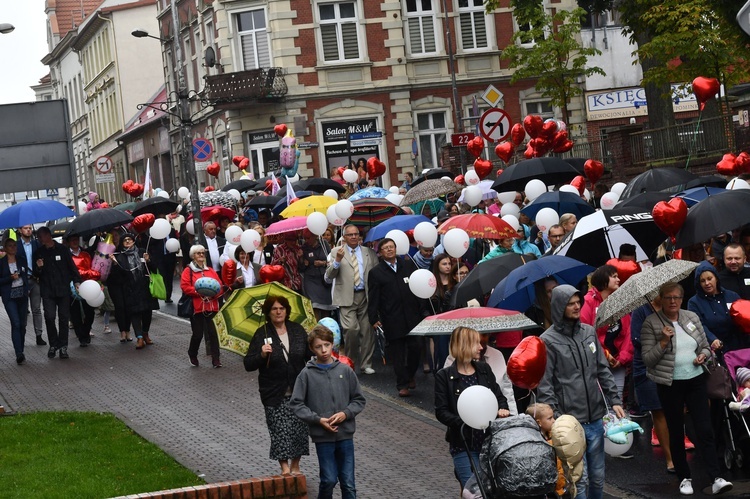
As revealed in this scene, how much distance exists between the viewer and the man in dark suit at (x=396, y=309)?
16375 mm

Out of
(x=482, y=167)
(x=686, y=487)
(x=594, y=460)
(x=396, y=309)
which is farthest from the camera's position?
(x=482, y=167)

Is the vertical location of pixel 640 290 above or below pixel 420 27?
below

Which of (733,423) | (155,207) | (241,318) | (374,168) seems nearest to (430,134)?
(374,168)

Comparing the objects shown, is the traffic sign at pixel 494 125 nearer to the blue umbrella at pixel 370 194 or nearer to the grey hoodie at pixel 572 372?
the blue umbrella at pixel 370 194

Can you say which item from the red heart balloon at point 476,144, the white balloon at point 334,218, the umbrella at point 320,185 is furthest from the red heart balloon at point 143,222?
the white balloon at point 334,218

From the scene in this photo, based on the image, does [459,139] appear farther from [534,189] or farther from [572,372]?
[572,372]

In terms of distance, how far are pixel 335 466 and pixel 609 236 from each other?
203 inches

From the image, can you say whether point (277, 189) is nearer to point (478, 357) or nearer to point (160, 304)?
point (160, 304)

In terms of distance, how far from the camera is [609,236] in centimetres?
1472

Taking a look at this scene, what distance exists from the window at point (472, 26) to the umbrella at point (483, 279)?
34.6 meters

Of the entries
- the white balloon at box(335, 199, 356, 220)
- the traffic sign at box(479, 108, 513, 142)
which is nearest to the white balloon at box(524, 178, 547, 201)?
the traffic sign at box(479, 108, 513, 142)

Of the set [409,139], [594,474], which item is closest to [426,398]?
[594,474]

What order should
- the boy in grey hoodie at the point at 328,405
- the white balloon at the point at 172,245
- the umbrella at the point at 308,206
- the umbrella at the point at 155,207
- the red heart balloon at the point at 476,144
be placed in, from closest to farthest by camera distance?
the boy in grey hoodie at the point at 328,405, the umbrella at the point at 308,206, the white balloon at the point at 172,245, the red heart balloon at the point at 476,144, the umbrella at the point at 155,207

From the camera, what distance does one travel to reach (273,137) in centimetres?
4734
